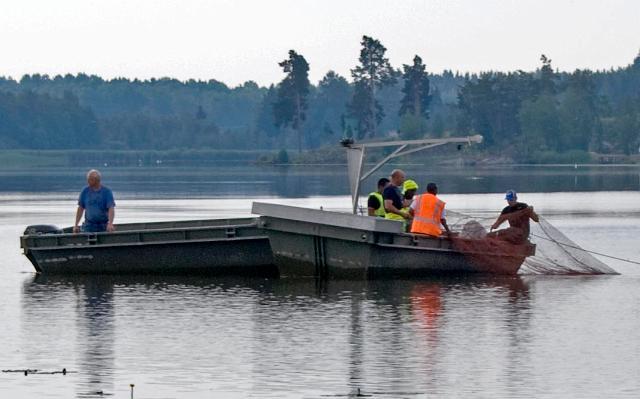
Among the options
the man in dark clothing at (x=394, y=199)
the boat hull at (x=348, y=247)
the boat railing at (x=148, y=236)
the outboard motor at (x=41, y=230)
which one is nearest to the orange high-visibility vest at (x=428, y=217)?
the boat hull at (x=348, y=247)

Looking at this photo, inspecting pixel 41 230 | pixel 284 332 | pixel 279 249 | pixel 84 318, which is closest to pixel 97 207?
pixel 41 230

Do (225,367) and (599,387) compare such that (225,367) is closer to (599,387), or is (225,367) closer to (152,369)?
(152,369)

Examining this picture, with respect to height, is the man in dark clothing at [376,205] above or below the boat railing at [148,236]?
above

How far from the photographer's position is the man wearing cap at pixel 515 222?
29406mm

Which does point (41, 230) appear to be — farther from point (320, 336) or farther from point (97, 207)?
point (320, 336)

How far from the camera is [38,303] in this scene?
26219 mm

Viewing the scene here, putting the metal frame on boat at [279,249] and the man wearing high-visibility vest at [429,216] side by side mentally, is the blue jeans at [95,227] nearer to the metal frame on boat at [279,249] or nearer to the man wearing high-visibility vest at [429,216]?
the metal frame on boat at [279,249]

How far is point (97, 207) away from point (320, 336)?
9250 millimetres

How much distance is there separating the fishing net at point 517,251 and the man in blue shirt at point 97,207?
19.8 feet

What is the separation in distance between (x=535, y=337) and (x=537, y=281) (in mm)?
7587

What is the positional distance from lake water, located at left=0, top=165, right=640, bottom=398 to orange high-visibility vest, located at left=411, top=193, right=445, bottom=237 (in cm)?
91

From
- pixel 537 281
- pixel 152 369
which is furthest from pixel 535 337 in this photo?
pixel 537 281

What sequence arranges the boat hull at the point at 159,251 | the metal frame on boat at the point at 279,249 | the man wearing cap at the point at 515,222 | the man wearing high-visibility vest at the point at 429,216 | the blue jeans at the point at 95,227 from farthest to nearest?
the blue jeans at the point at 95,227 < the boat hull at the point at 159,251 < the man wearing cap at the point at 515,222 < the man wearing high-visibility vest at the point at 429,216 < the metal frame on boat at the point at 279,249

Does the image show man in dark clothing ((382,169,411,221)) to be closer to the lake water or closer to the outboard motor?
the lake water
